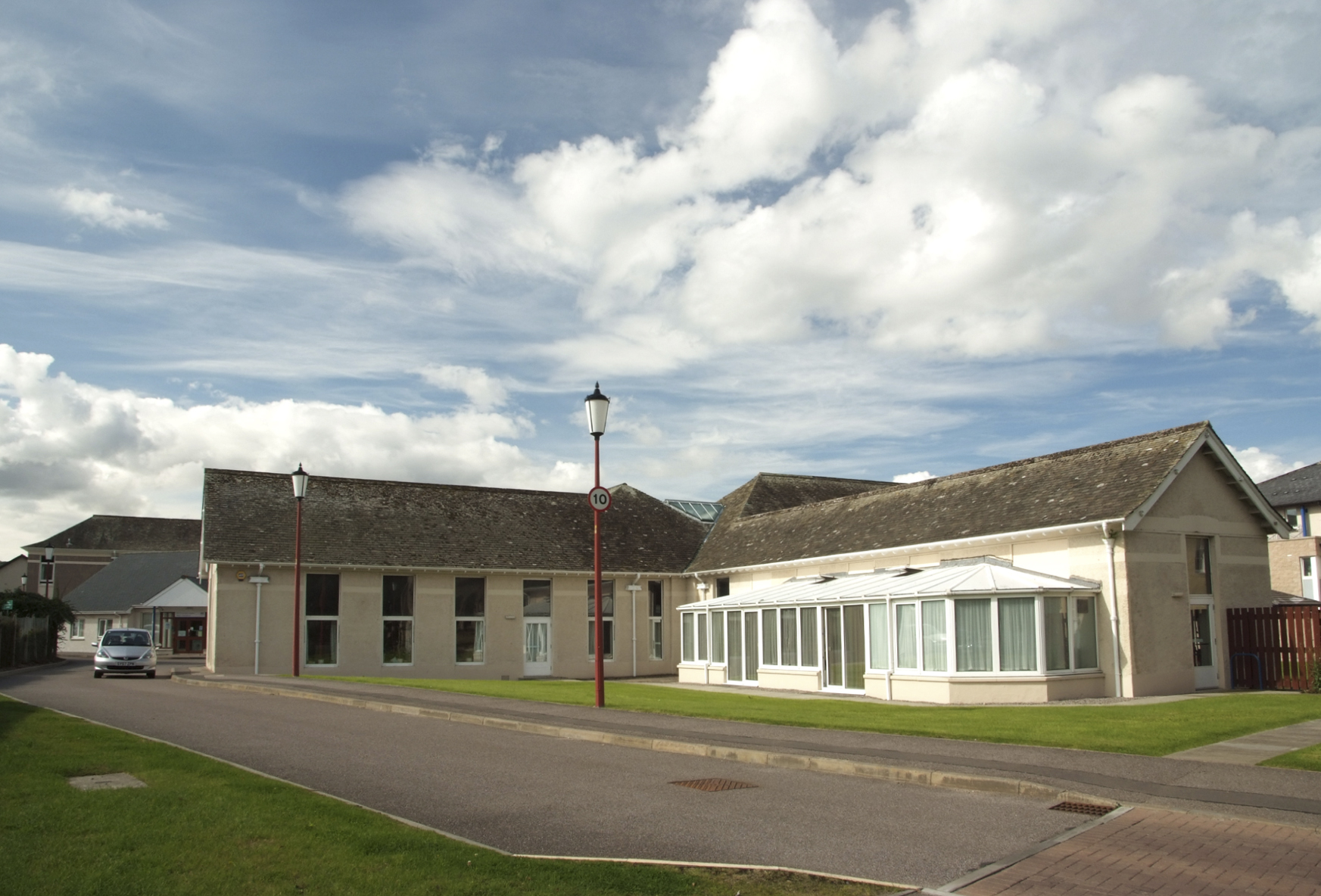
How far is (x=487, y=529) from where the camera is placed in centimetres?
4012

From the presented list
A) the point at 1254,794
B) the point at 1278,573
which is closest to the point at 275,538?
the point at 1254,794

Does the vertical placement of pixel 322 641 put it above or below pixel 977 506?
below

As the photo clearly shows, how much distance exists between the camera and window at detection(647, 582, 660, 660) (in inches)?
1609

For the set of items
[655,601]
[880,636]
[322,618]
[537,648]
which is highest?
[655,601]

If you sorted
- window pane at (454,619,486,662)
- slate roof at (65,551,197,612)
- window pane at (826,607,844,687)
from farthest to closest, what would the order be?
slate roof at (65,551,197,612)
window pane at (454,619,486,662)
window pane at (826,607,844,687)

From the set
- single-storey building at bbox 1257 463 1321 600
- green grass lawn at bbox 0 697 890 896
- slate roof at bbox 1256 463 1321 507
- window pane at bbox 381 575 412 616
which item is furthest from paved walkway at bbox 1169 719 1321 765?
slate roof at bbox 1256 463 1321 507

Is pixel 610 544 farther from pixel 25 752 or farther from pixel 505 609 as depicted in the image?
pixel 25 752

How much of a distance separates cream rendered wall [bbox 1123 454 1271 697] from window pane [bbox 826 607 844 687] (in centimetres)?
717

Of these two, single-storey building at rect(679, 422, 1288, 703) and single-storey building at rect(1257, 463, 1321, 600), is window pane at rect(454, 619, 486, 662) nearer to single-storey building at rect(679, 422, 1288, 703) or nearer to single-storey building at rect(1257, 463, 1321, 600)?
single-storey building at rect(679, 422, 1288, 703)

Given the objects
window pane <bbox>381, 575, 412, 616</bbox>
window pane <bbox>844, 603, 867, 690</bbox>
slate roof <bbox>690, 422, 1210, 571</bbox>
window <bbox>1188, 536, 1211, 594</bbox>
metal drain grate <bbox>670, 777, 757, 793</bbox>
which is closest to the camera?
metal drain grate <bbox>670, 777, 757, 793</bbox>

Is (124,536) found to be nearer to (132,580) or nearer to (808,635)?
(132,580)

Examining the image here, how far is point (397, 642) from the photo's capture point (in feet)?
120

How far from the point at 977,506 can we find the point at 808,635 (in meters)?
5.70

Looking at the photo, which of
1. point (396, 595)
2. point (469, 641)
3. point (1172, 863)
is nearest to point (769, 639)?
point (469, 641)
